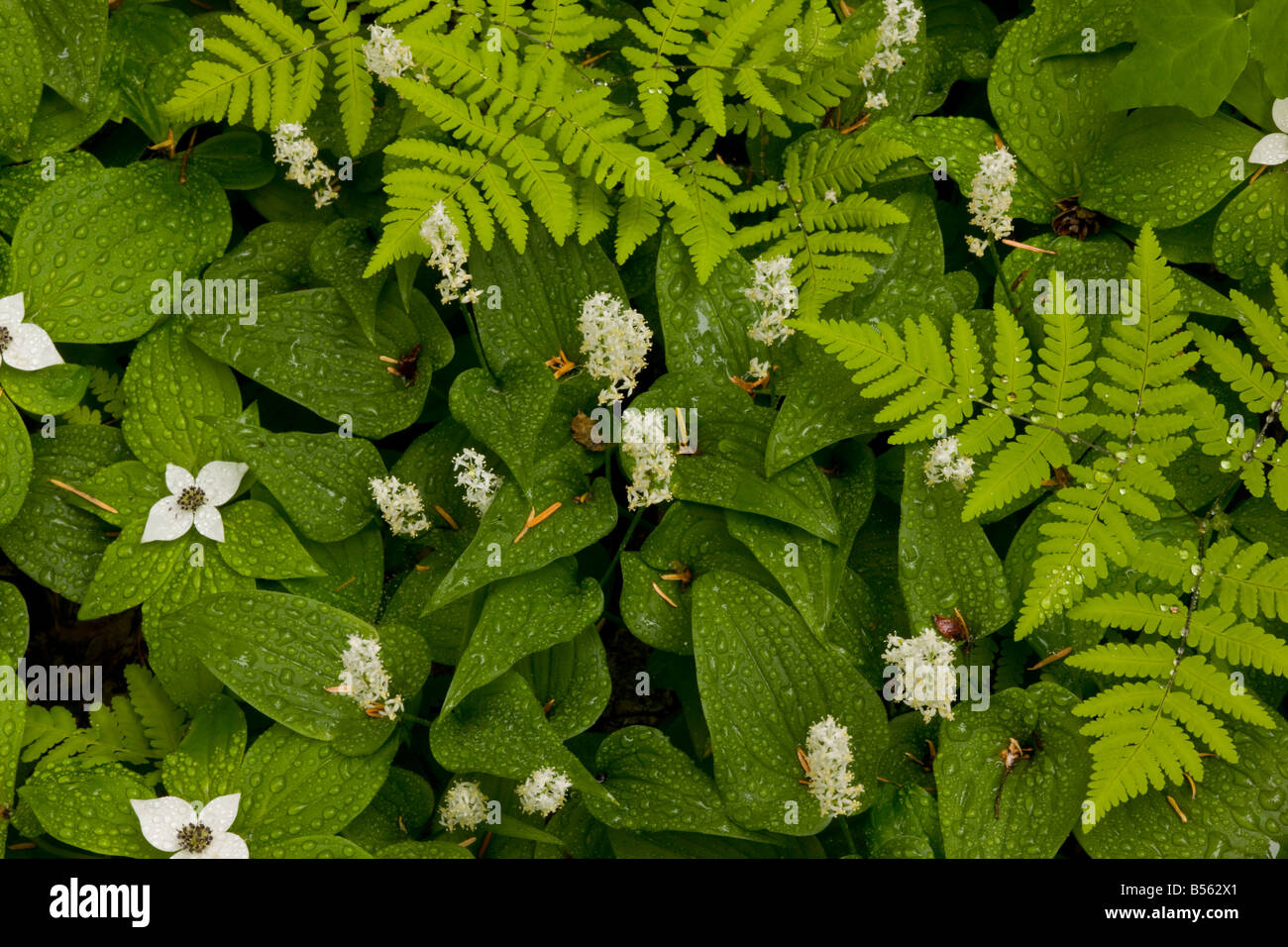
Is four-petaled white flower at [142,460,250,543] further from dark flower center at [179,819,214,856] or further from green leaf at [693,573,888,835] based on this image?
green leaf at [693,573,888,835]

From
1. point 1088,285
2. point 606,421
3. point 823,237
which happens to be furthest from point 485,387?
point 1088,285

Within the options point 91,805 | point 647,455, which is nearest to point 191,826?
point 91,805

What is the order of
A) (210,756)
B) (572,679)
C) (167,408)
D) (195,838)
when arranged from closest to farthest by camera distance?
(195,838), (210,756), (572,679), (167,408)

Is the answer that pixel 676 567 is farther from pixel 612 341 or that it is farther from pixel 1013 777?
pixel 1013 777

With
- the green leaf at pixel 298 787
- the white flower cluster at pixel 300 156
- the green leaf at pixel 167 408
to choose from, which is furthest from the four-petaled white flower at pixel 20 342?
the green leaf at pixel 298 787

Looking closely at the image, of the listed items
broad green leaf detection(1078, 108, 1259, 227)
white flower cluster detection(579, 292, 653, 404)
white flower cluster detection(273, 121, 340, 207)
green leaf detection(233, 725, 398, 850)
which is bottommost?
green leaf detection(233, 725, 398, 850)

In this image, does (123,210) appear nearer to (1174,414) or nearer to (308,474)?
(308,474)

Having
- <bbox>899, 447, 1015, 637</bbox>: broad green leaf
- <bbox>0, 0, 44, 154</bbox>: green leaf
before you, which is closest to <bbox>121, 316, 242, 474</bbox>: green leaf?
<bbox>0, 0, 44, 154</bbox>: green leaf
